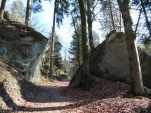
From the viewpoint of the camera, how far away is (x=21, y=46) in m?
20.8

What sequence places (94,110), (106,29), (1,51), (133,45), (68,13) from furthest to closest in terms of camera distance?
(106,29) < (68,13) < (1,51) < (133,45) < (94,110)

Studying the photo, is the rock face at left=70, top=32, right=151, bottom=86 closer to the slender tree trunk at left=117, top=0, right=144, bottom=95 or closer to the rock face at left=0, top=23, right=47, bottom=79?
the rock face at left=0, top=23, right=47, bottom=79

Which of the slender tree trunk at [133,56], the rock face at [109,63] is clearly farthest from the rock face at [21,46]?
the slender tree trunk at [133,56]

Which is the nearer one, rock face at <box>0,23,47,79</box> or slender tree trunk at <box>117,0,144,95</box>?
slender tree trunk at <box>117,0,144,95</box>

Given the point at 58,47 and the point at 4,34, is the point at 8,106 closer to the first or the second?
the point at 4,34

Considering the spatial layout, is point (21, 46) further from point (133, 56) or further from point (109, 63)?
point (133, 56)

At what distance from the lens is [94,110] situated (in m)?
11.0

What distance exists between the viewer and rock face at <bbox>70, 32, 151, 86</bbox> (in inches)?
765

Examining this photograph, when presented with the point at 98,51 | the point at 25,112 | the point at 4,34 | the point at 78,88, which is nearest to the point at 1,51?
the point at 4,34

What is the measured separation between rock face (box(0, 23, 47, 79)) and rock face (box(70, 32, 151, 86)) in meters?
3.70

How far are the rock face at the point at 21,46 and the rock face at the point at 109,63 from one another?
146 inches

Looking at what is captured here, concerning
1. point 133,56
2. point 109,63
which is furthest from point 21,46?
point 133,56

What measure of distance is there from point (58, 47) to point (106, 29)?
832 centimetres

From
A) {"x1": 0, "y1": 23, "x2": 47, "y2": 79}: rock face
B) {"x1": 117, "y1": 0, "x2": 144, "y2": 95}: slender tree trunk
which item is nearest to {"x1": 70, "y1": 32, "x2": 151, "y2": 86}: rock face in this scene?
{"x1": 0, "y1": 23, "x2": 47, "y2": 79}: rock face
